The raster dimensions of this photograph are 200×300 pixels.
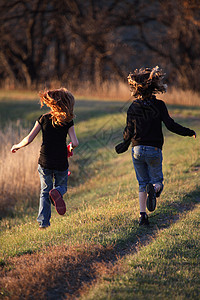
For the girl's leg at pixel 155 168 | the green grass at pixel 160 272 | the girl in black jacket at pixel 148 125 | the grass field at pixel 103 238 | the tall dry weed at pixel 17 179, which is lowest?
the tall dry weed at pixel 17 179

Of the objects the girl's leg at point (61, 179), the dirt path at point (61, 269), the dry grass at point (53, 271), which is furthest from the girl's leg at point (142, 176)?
the girl's leg at point (61, 179)

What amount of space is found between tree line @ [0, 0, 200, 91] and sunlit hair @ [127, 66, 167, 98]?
15.4 meters

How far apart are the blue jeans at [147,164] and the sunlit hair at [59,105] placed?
89cm

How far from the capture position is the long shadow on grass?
3.51 m

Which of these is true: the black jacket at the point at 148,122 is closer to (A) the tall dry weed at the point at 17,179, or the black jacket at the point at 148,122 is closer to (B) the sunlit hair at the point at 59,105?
(B) the sunlit hair at the point at 59,105

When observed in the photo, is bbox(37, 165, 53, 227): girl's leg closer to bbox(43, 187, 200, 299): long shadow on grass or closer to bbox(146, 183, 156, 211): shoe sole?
bbox(43, 187, 200, 299): long shadow on grass

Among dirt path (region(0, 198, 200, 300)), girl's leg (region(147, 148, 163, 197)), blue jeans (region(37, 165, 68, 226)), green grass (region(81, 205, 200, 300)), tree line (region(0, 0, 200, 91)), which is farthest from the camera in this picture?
tree line (region(0, 0, 200, 91))

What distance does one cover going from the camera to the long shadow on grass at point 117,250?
3.51 m

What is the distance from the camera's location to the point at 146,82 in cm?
460

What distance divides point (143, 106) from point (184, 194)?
6.65 ft

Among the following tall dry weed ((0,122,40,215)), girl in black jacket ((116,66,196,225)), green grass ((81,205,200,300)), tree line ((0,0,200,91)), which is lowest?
tall dry weed ((0,122,40,215))

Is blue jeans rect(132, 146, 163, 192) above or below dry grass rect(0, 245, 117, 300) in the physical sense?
above

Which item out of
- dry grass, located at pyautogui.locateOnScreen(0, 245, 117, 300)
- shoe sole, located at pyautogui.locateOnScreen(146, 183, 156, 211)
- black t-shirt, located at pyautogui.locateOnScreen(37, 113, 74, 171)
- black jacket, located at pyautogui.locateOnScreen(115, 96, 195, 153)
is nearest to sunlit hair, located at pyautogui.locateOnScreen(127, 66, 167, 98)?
black jacket, located at pyautogui.locateOnScreen(115, 96, 195, 153)

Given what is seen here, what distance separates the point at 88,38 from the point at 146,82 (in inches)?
712
